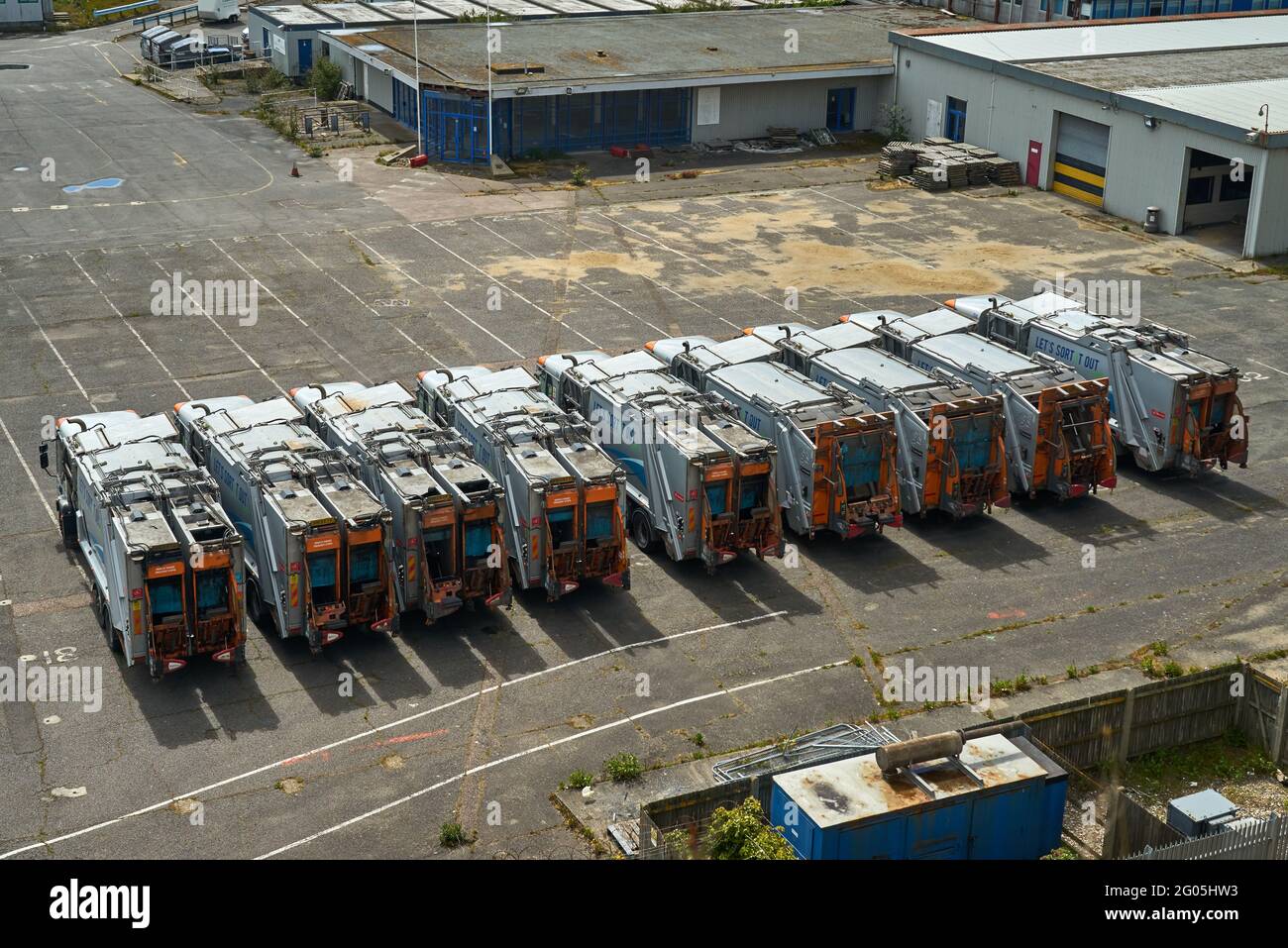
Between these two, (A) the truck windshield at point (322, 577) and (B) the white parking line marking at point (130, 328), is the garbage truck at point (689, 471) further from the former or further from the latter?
(B) the white parking line marking at point (130, 328)

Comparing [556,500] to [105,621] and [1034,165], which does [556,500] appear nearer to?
[105,621]

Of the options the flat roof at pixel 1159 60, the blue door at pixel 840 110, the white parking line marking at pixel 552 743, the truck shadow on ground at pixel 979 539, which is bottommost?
the white parking line marking at pixel 552 743

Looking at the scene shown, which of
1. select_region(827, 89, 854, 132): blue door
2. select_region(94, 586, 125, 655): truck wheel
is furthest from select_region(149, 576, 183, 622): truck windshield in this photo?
select_region(827, 89, 854, 132): blue door

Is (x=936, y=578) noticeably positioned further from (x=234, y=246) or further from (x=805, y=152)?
(x=805, y=152)

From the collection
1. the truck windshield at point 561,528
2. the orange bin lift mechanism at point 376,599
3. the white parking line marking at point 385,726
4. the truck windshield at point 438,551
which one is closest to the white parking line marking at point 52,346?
the truck windshield at point 438,551

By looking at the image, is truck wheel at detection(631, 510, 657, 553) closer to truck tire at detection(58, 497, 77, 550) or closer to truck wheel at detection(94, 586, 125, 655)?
truck wheel at detection(94, 586, 125, 655)
